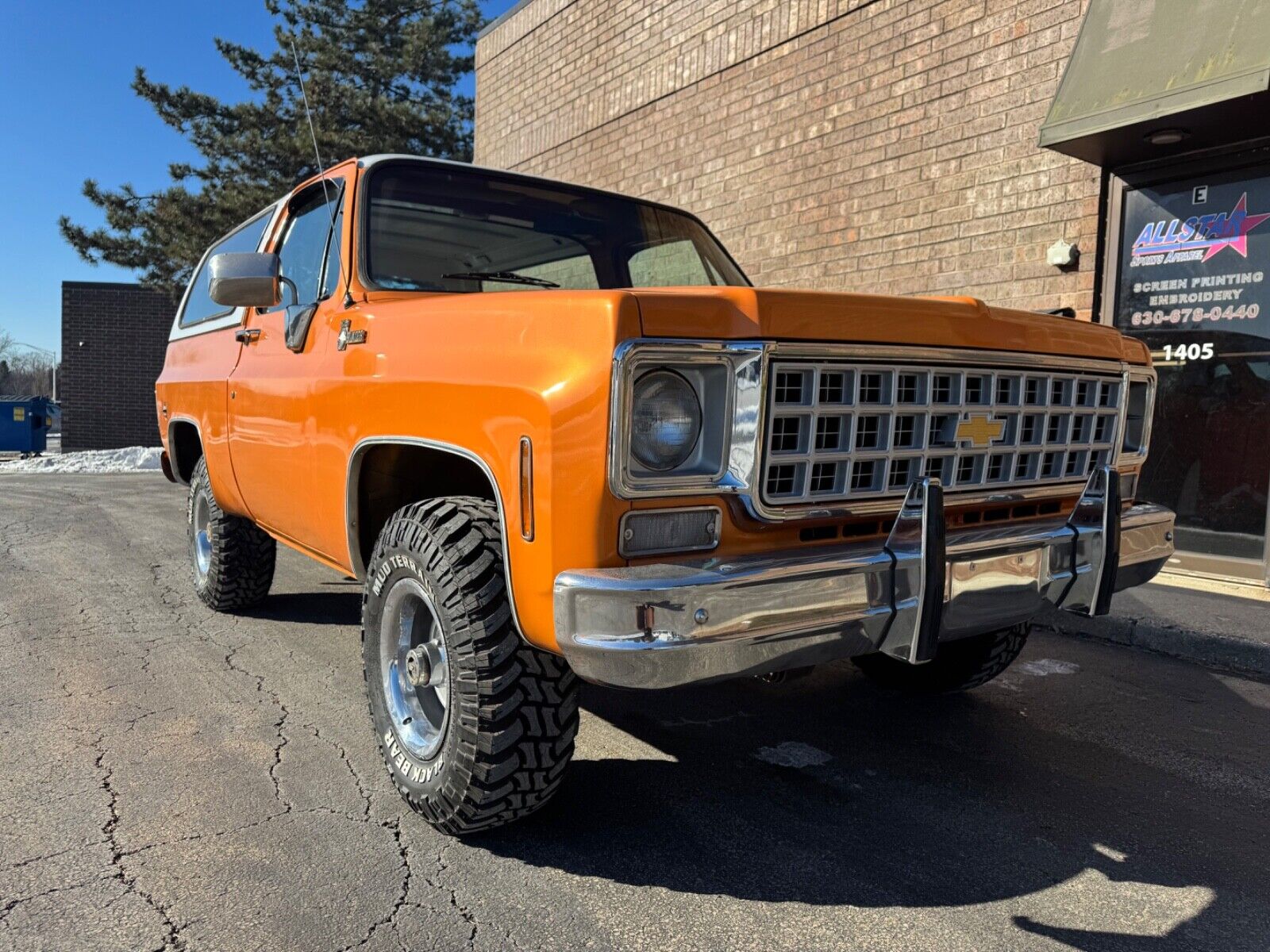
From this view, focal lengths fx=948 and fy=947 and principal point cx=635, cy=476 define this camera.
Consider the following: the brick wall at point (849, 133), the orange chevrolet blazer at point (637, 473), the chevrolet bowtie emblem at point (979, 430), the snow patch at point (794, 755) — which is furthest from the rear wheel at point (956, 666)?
the brick wall at point (849, 133)

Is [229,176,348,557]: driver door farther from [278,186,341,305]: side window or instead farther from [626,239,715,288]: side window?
[626,239,715,288]: side window

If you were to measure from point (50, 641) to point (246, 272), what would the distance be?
2.34 metres

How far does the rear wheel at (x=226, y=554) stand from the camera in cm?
479

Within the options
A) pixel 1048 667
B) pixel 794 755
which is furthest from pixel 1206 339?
pixel 794 755

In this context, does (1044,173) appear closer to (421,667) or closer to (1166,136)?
(1166,136)

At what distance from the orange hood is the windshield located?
4.65 ft

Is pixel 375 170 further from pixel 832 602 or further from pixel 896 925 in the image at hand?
pixel 896 925

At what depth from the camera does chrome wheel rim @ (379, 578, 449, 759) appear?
274 cm

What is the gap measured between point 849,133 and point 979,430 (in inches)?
245

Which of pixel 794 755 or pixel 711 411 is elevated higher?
pixel 711 411

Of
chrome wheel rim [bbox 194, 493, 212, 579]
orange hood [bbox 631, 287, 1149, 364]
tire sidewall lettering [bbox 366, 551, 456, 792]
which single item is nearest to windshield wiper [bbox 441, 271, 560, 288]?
tire sidewall lettering [bbox 366, 551, 456, 792]

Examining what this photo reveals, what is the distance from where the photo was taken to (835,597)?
221 centimetres

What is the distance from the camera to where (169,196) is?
19.3m

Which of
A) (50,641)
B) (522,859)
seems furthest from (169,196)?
(522,859)
